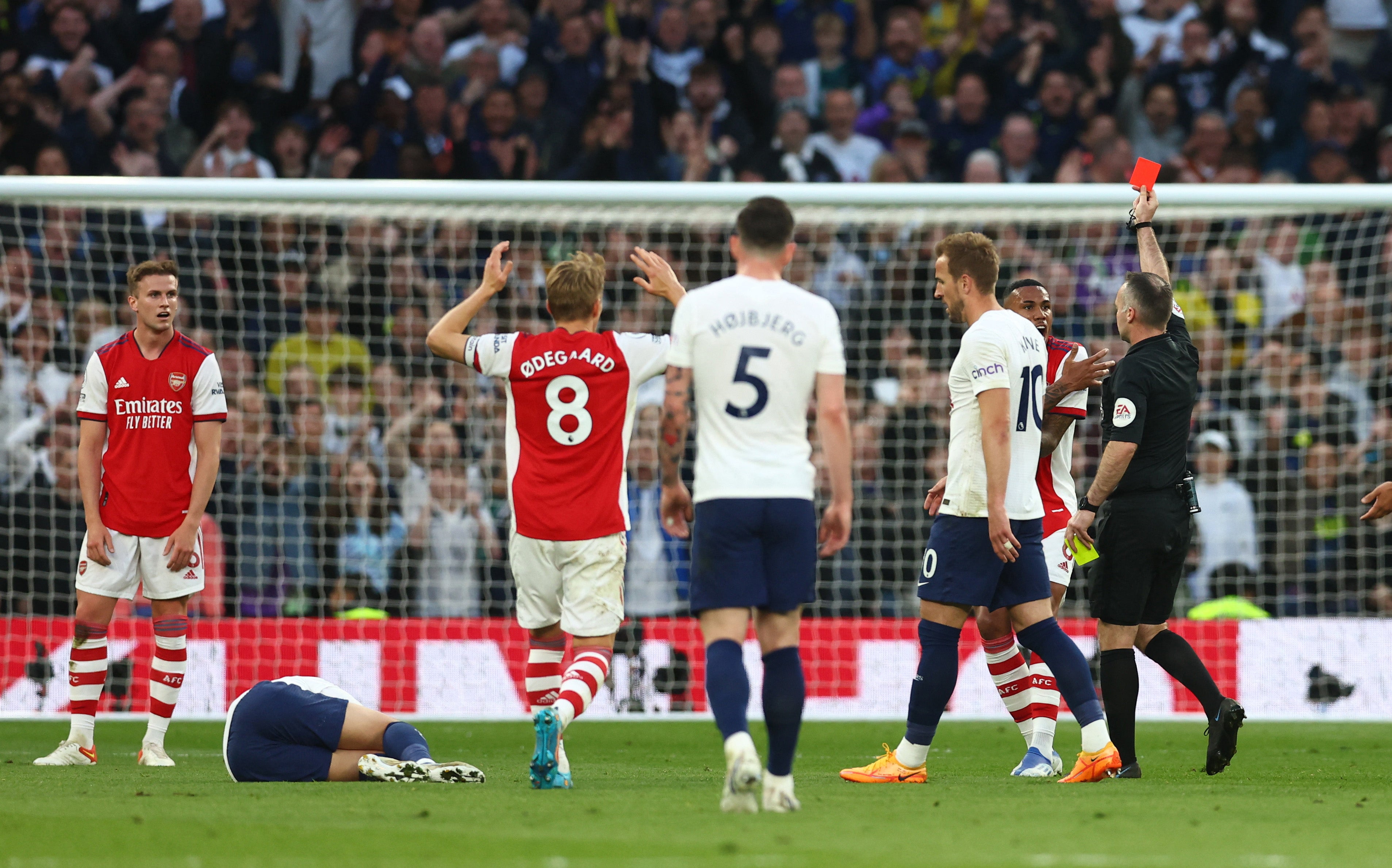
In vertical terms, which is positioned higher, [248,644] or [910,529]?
[910,529]

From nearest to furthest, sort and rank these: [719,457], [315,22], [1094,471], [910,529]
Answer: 1. [719,457]
2. [910,529]
3. [1094,471]
4. [315,22]

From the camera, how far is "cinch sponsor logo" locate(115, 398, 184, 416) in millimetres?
7562

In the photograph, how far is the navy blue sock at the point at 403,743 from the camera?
6.18 meters

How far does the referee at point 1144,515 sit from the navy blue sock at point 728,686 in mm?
2187

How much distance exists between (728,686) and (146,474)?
392 cm

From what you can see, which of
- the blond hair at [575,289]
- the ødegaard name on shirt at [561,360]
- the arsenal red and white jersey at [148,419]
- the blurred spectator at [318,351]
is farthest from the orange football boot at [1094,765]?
the blurred spectator at [318,351]

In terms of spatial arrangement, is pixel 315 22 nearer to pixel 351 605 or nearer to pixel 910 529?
pixel 351 605

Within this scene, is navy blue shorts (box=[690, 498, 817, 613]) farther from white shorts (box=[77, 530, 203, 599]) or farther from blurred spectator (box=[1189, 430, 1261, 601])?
blurred spectator (box=[1189, 430, 1261, 601])

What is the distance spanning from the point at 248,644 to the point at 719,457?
623 cm

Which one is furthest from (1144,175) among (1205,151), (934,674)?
(1205,151)

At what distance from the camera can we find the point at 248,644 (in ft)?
33.7

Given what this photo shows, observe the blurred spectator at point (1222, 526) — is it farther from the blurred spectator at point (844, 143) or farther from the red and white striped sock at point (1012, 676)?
the red and white striped sock at point (1012, 676)

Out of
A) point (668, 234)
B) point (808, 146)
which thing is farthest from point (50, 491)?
point (808, 146)

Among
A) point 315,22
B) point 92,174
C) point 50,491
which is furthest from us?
point 315,22
